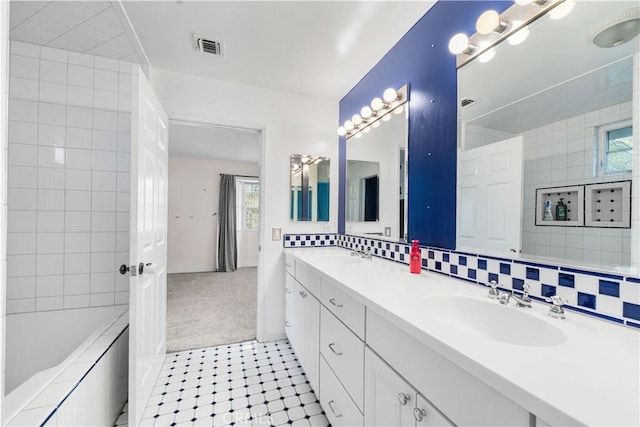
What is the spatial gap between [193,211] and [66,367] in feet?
13.4

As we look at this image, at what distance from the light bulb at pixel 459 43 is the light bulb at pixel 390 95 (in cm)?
47

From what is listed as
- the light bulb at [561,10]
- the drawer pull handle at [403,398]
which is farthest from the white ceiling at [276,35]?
the drawer pull handle at [403,398]

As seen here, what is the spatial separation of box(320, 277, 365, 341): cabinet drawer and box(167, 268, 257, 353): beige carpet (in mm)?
1357

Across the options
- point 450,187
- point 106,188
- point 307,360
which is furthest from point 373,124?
point 106,188

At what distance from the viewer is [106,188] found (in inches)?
72.7

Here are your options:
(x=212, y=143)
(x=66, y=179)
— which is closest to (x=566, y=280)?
(x=66, y=179)

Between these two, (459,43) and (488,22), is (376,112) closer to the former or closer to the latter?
(459,43)

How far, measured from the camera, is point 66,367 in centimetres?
112

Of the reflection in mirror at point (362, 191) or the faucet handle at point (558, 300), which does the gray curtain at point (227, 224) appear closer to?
the reflection in mirror at point (362, 191)

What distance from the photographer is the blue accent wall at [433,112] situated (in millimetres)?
1274

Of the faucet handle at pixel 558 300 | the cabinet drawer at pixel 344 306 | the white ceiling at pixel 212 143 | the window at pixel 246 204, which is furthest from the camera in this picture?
the window at pixel 246 204

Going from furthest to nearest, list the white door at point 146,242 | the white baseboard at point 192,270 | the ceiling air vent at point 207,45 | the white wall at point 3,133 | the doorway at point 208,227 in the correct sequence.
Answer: the white baseboard at point 192,270, the doorway at point 208,227, the ceiling air vent at point 207,45, the white door at point 146,242, the white wall at point 3,133

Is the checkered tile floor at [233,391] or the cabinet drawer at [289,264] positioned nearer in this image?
the checkered tile floor at [233,391]

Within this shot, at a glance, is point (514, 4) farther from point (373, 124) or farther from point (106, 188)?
point (106, 188)
